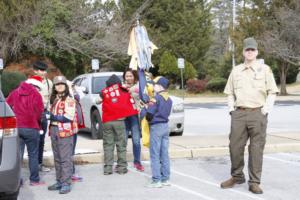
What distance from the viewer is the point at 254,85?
22.3 ft

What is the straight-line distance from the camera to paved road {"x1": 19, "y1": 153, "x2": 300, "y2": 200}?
6734 mm

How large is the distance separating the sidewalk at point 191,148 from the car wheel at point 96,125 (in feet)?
3.58

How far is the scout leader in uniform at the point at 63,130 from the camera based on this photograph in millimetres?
6988

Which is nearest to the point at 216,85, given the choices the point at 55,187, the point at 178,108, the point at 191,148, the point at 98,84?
the point at 98,84

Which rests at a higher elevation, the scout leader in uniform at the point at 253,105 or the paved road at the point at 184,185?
the scout leader in uniform at the point at 253,105

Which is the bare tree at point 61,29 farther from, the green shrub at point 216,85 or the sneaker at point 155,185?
the sneaker at point 155,185

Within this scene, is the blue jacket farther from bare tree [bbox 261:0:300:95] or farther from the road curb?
bare tree [bbox 261:0:300:95]

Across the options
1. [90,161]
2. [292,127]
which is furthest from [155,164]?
[292,127]

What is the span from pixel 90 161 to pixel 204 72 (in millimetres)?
42166

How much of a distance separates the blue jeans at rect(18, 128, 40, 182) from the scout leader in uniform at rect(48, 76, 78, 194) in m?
0.30

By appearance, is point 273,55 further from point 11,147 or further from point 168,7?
point 11,147

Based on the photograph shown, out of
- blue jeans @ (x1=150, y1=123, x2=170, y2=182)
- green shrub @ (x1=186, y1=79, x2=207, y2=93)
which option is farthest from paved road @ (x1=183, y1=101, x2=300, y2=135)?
green shrub @ (x1=186, y1=79, x2=207, y2=93)

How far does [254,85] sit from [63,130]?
254 cm

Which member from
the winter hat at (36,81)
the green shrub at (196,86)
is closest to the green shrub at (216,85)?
the green shrub at (196,86)
